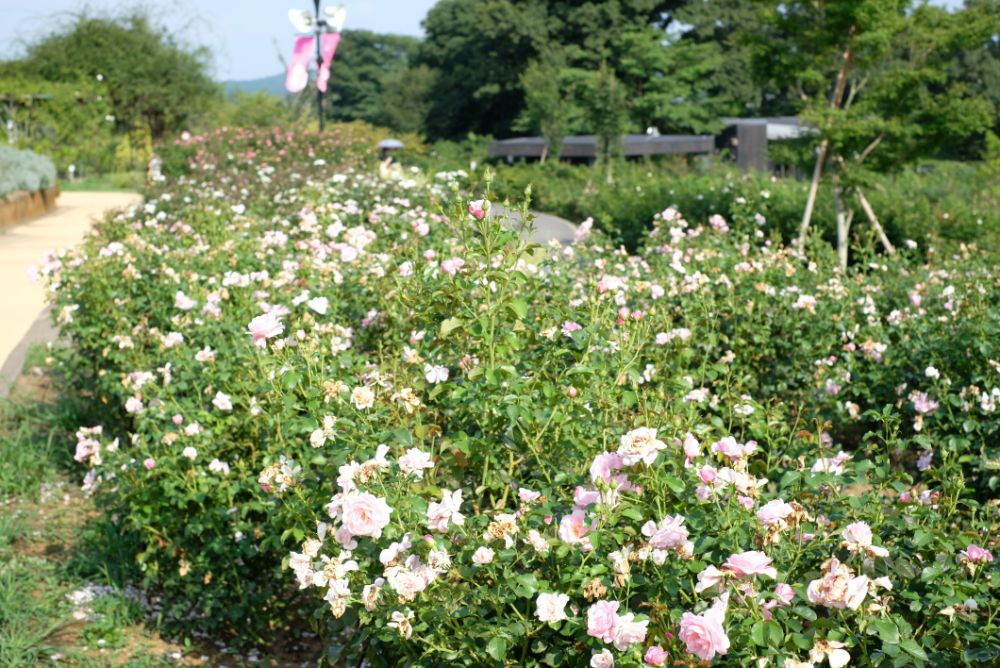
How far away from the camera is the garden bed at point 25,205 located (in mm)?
15016

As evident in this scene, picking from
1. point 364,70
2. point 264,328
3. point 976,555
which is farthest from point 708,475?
point 364,70

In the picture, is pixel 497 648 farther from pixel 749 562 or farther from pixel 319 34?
pixel 319 34

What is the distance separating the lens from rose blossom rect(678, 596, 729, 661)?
1692 mm

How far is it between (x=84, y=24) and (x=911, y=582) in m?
32.4

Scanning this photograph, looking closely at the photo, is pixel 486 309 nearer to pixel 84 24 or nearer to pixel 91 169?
pixel 91 169

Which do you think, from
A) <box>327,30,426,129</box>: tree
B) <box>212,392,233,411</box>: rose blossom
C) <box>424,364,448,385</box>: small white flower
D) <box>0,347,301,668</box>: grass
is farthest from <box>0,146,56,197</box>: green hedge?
<box>327,30,426,129</box>: tree

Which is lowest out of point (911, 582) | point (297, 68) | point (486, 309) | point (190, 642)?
point (190, 642)

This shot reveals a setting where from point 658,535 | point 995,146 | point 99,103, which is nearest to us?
point 658,535

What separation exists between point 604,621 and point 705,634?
0.61ft

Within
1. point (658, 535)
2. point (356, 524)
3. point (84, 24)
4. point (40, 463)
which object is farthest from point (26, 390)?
point (84, 24)

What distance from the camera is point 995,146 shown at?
26.8 metres

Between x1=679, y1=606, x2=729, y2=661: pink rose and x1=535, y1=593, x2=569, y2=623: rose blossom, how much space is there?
281 mm

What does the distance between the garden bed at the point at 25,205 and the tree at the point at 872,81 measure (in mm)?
10000

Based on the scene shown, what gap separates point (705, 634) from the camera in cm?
170
